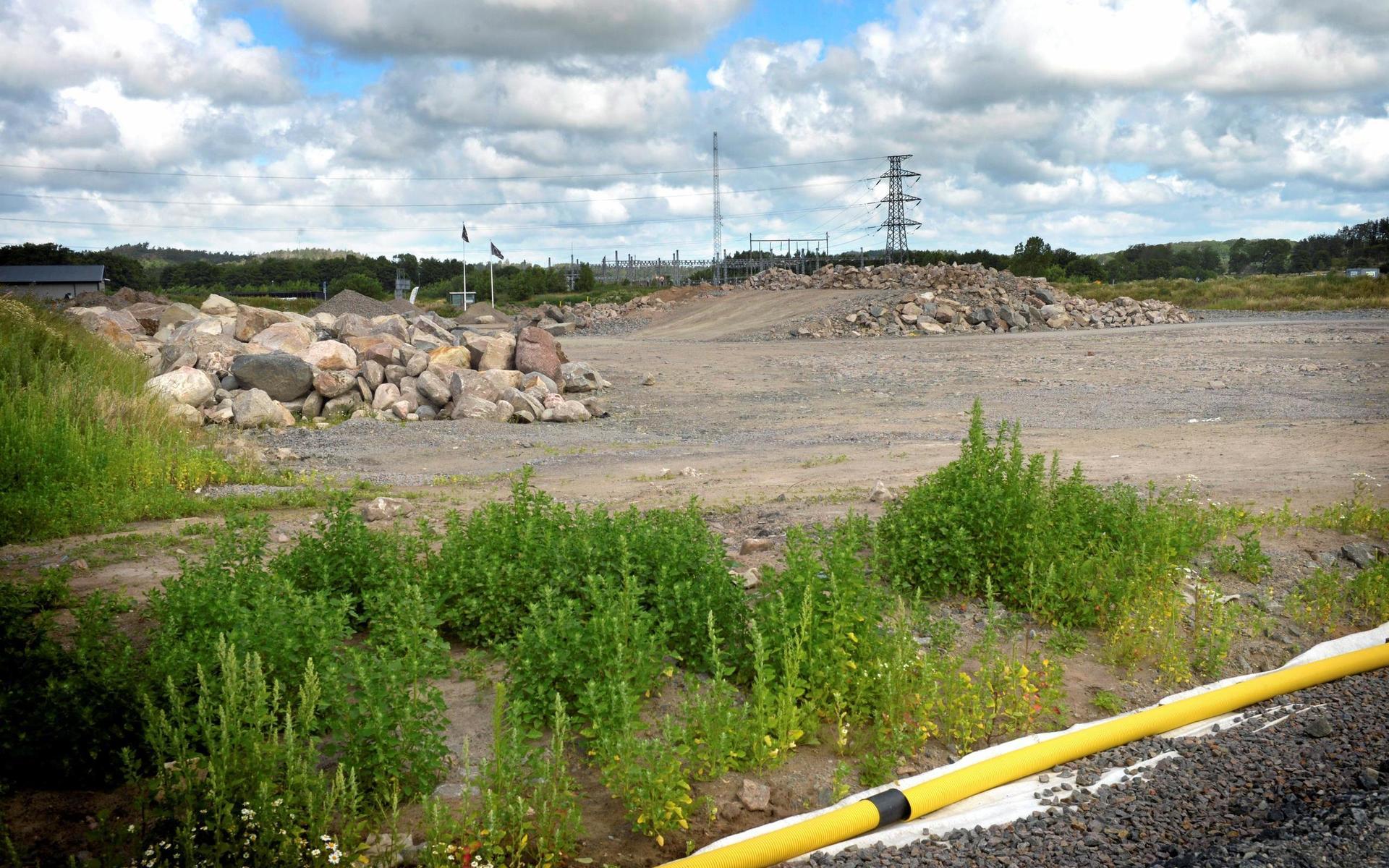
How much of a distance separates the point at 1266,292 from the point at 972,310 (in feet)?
63.6

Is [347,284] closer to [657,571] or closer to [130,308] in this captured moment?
[130,308]

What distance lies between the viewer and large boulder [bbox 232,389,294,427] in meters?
15.5

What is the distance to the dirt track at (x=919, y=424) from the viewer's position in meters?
10.8

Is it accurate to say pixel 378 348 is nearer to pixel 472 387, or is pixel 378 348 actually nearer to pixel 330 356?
pixel 330 356

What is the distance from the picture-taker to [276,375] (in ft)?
54.5

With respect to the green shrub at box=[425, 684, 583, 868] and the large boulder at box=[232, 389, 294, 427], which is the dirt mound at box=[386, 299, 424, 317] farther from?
the green shrub at box=[425, 684, 583, 868]

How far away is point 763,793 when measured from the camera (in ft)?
14.2

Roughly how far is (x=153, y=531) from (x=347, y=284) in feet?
154

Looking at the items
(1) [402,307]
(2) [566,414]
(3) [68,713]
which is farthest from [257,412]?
(1) [402,307]

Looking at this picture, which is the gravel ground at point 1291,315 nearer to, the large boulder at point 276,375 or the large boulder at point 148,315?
the large boulder at point 276,375

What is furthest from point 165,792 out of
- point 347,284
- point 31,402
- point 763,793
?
point 347,284

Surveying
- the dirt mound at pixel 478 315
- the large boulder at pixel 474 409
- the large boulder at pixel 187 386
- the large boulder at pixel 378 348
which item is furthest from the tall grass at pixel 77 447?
the dirt mound at pixel 478 315

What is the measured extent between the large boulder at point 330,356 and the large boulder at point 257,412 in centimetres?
148

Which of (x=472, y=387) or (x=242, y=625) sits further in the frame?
(x=472, y=387)
